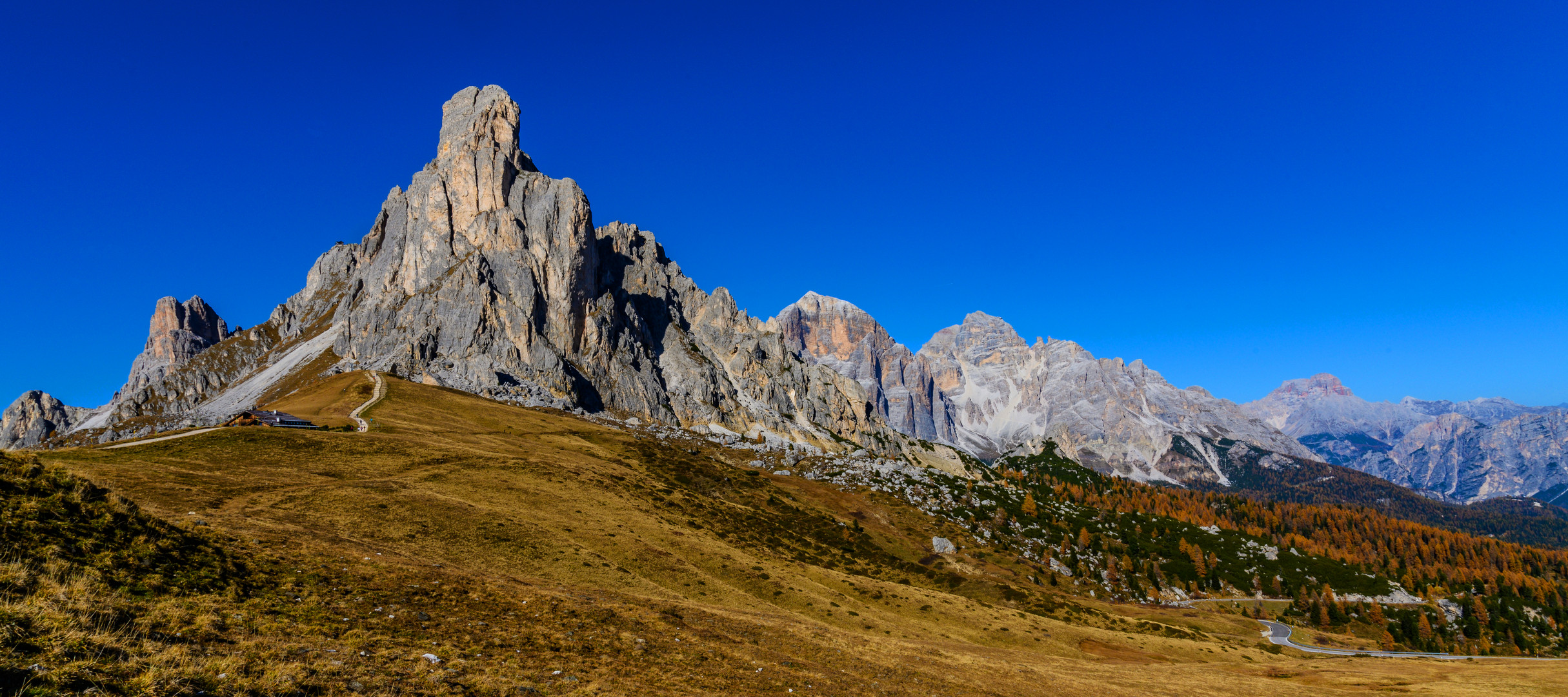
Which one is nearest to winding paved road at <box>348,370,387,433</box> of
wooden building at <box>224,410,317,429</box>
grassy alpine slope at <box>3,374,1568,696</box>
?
grassy alpine slope at <box>3,374,1568,696</box>

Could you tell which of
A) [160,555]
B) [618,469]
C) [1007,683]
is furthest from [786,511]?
[160,555]

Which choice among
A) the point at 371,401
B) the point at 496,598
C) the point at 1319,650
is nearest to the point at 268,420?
the point at 371,401

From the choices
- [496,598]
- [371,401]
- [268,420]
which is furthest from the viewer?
[371,401]

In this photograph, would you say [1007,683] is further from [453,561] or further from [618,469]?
[618,469]

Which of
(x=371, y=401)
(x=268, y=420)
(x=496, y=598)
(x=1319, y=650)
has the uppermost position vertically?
(x=371, y=401)

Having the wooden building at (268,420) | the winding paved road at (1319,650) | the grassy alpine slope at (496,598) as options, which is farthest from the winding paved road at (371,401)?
the winding paved road at (1319,650)

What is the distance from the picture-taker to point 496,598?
1348 inches

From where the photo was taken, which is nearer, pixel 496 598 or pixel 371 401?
pixel 496 598

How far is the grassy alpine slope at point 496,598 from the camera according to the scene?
19.4m

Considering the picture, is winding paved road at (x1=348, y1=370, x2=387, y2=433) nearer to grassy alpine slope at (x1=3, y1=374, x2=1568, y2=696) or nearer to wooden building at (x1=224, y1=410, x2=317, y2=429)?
grassy alpine slope at (x1=3, y1=374, x2=1568, y2=696)

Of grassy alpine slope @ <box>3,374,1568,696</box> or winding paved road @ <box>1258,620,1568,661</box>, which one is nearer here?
grassy alpine slope @ <box>3,374,1568,696</box>

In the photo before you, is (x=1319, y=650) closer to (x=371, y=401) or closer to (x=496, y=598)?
(x=496, y=598)

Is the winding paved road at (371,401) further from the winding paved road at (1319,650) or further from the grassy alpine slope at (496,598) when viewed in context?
the winding paved road at (1319,650)

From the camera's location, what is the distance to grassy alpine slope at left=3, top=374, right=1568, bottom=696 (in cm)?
1942
